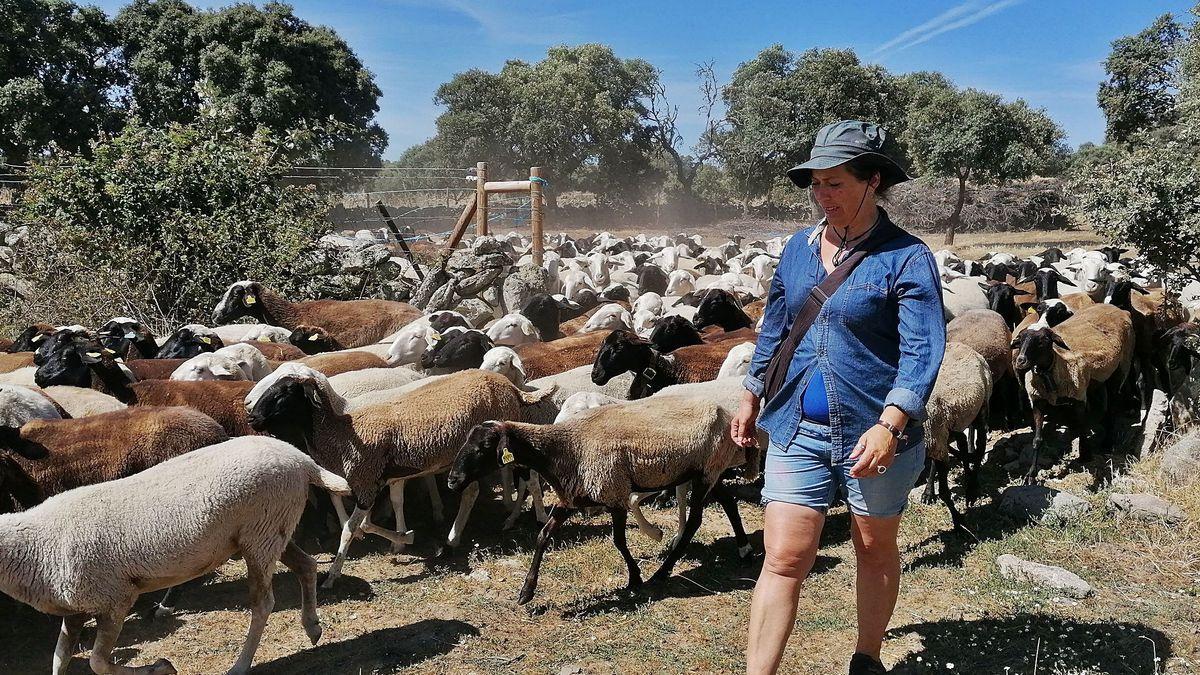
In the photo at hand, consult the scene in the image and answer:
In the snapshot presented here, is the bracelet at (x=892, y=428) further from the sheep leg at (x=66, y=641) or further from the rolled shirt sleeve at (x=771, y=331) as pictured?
the sheep leg at (x=66, y=641)

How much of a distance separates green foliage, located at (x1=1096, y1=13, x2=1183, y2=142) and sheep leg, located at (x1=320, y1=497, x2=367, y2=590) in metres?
33.3

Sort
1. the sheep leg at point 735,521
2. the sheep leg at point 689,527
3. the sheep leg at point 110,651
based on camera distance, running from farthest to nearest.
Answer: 1. the sheep leg at point 735,521
2. the sheep leg at point 689,527
3. the sheep leg at point 110,651

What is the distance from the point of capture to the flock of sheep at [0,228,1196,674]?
4.46 metres

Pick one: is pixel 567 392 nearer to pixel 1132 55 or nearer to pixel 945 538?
pixel 945 538

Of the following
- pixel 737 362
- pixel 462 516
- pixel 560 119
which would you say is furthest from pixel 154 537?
pixel 560 119

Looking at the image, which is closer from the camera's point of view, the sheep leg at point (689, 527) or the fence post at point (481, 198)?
the sheep leg at point (689, 527)

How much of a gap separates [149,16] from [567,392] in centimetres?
3375

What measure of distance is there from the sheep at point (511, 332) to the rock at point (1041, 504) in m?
5.56

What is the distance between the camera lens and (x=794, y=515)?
3311mm

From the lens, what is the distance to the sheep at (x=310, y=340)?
10.0 metres

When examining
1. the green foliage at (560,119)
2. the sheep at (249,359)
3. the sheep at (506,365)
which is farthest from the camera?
the green foliage at (560,119)

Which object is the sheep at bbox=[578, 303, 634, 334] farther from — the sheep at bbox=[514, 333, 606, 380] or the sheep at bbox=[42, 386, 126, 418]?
the sheep at bbox=[42, 386, 126, 418]

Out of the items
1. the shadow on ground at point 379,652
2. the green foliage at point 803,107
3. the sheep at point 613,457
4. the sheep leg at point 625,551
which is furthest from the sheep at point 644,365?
the green foliage at point 803,107

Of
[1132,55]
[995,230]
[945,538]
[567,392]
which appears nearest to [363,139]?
[995,230]
